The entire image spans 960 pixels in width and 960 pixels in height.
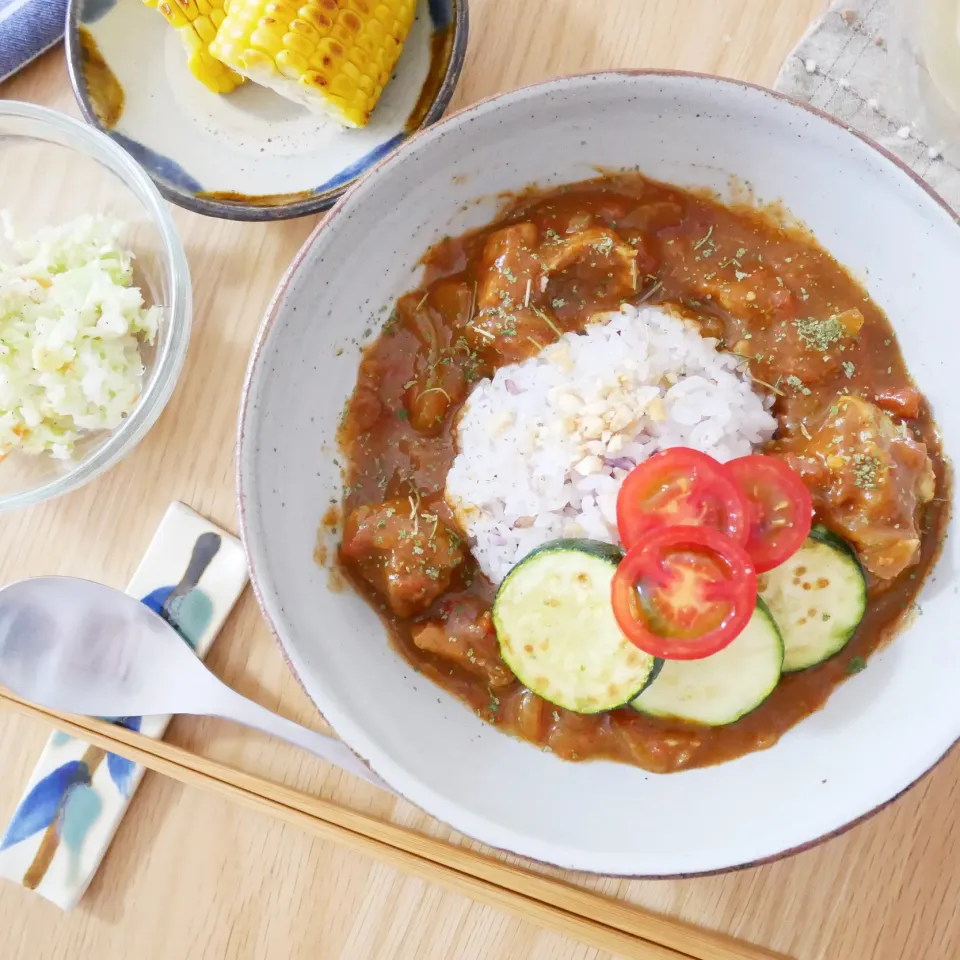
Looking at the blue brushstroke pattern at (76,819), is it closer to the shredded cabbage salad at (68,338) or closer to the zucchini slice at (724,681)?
the shredded cabbage salad at (68,338)

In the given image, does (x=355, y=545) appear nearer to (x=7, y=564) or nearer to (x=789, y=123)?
(x=7, y=564)

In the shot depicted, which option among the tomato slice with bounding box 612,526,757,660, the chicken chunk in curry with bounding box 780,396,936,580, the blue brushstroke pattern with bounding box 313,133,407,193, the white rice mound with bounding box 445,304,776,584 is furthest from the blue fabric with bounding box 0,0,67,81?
the chicken chunk in curry with bounding box 780,396,936,580

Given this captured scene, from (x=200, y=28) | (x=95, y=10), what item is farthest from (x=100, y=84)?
(x=200, y=28)

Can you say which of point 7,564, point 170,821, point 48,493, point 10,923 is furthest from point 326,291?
point 10,923

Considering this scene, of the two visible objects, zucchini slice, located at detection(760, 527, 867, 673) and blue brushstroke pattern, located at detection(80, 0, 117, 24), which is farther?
blue brushstroke pattern, located at detection(80, 0, 117, 24)

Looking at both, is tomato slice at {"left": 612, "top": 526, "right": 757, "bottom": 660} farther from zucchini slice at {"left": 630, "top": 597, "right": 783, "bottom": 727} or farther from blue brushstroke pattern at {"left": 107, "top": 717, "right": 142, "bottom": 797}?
blue brushstroke pattern at {"left": 107, "top": 717, "right": 142, "bottom": 797}

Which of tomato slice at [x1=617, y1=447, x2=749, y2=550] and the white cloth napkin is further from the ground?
the white cloth napkin

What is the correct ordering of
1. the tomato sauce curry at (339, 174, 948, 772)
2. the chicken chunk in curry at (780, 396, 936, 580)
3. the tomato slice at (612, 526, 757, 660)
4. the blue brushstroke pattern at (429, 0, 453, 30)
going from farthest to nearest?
1. the blue brushstroke pattern at (429, 0, 453, 30)
2. the tomato sauce curry at (339, 174, 948, 772)
3. the chicken chunk in curry at (780, 396, 936, 580)
4. the tomato slice at (612, 526, 757, 660)
